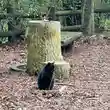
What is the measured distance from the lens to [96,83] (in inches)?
297

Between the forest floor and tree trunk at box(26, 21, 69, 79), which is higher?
tree trunk at box(26, 21, 69, 79)

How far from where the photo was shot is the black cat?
6.99 metres

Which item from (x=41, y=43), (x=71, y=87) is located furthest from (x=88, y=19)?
(x=71, y=87)

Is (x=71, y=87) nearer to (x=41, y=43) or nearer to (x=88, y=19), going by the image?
(x=41, y=43)

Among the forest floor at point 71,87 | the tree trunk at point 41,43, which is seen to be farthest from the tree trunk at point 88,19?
the tree trunk at point 41,43

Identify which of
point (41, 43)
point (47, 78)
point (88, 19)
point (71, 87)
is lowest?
point (71, 87)

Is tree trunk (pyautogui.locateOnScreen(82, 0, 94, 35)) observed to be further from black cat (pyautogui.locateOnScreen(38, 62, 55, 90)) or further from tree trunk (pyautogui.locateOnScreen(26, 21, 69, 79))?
black cat (pyautogui.locateOnScreen(38, 62, 55, 90))

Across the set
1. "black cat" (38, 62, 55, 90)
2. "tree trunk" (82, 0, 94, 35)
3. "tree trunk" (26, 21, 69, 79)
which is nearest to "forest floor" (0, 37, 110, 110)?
"black cat" (38, 62, 55, 90)

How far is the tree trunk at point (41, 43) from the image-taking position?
834 centimetres

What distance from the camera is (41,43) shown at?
8.38 metres

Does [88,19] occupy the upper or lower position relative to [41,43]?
lower

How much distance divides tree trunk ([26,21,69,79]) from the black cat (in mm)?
1081

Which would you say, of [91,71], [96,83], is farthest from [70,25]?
[96,83]

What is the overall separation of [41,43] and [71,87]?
1599mm
